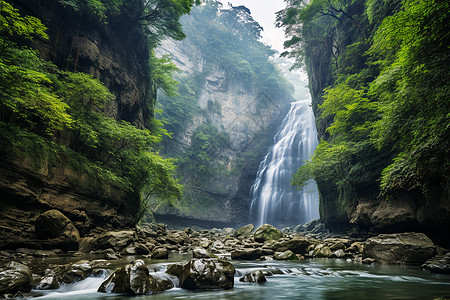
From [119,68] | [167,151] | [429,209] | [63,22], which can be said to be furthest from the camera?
[167,151]

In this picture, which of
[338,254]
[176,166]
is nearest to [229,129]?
[176,166]

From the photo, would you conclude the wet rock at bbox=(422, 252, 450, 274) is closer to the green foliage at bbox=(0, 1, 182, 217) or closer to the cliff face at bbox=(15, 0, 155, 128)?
the green foliage at bbox=(0, 1, 182, 217)

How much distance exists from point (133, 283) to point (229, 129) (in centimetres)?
3714

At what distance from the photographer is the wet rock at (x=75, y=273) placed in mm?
4680

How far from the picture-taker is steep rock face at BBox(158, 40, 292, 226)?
3369 cm

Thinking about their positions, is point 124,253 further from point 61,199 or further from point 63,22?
point 63,22

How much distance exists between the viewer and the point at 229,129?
133ft

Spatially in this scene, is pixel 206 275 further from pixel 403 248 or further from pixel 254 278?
pixel 403 248

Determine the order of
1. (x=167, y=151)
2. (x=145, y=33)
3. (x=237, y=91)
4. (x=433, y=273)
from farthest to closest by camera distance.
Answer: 1. (x=237, y=91)
2. (x=167, y=151)
3. (x=145, y=33)
4. (x=433, y=273)

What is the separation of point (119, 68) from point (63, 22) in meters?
3.83

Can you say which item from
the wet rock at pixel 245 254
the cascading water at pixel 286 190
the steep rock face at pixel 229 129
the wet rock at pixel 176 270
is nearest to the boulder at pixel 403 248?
the wet rock at pixel 245 254

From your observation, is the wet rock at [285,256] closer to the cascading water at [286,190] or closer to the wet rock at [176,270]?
the wet rock at [176,270]

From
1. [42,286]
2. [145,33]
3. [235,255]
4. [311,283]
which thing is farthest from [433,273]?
[145,33]

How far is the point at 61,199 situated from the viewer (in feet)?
28.7
